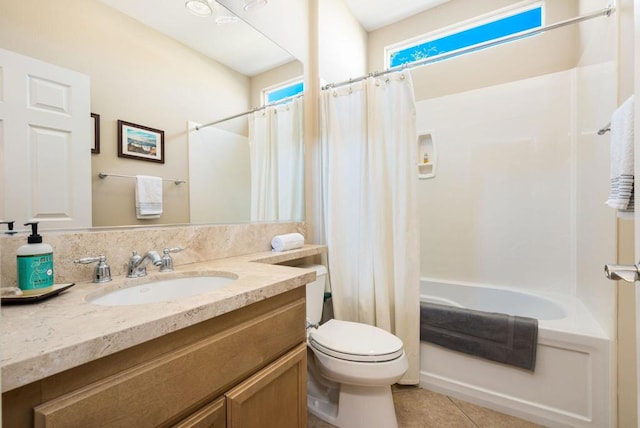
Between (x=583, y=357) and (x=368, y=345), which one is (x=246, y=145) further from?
(x=583, y=357)

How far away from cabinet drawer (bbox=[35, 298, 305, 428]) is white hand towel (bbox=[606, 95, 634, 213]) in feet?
3.92

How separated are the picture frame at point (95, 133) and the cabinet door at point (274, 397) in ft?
2.99

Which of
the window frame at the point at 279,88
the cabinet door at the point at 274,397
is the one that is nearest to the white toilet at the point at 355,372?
the cabinet door at the point at 274,397

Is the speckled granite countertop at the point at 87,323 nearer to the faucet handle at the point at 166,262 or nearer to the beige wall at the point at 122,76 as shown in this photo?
the faucet handle at the point at 166,262

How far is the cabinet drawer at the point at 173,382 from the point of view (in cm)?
47

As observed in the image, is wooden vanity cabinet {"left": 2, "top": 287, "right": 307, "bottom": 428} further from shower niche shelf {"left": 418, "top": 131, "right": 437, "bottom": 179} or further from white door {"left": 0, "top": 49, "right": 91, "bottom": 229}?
shower niche shelf {"left": 418, "top": 131, "right": 437, "bottom": 179}

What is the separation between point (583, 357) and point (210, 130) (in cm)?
210

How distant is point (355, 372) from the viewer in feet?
4.02

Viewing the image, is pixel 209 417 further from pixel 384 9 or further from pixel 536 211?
pixel 384 9

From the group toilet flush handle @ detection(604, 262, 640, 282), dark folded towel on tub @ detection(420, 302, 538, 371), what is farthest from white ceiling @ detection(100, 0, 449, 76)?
dark folded towel on tub @ detection(420, 302, 538, 371)

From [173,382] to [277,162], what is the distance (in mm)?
1426

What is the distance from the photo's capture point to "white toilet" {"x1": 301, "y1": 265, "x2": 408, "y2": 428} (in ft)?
4.00

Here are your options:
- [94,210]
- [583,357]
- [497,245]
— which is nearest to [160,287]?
[94,210]

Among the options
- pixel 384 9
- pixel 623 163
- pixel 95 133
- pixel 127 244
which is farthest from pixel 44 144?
pixel 384 9
